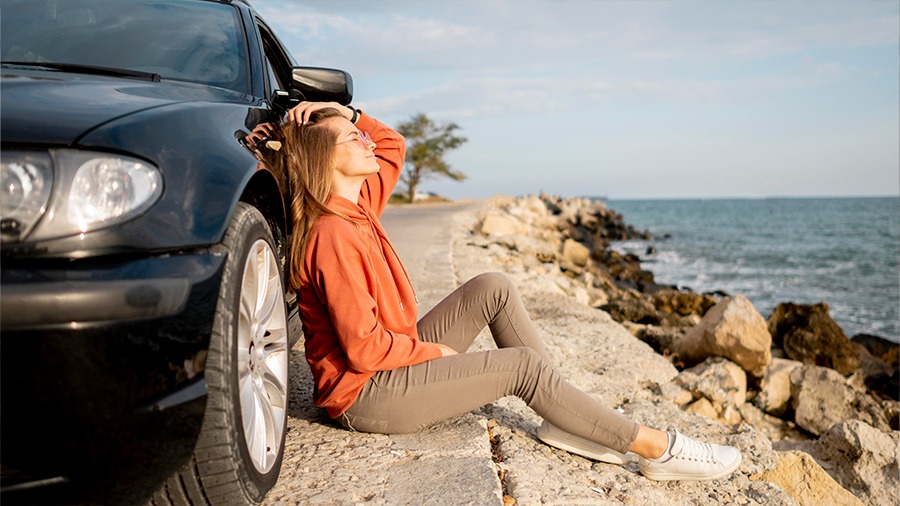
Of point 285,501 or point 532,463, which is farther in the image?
point 532,463

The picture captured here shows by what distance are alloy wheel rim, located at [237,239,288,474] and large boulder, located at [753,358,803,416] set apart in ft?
14.4

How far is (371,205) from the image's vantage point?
330cm

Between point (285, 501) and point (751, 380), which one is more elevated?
point (285, 501)

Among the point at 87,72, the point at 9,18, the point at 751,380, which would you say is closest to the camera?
the point at 87,72

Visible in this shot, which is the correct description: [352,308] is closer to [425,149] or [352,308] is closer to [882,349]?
[882,349]

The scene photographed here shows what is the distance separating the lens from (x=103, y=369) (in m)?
1.53

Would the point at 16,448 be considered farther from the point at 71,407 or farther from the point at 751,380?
the point at 751,380

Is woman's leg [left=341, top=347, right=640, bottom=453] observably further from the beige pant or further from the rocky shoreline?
the rocky shoreline

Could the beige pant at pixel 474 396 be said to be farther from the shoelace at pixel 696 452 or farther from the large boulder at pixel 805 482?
the large boulder at pixel 805 482

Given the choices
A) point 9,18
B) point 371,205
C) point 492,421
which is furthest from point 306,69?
point 492,421

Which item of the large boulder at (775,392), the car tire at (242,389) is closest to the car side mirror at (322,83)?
the car tire at (242,389)

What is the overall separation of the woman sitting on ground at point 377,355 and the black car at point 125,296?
402mm

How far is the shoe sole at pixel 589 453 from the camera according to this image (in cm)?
285

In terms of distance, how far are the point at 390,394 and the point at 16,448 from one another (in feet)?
4.59
